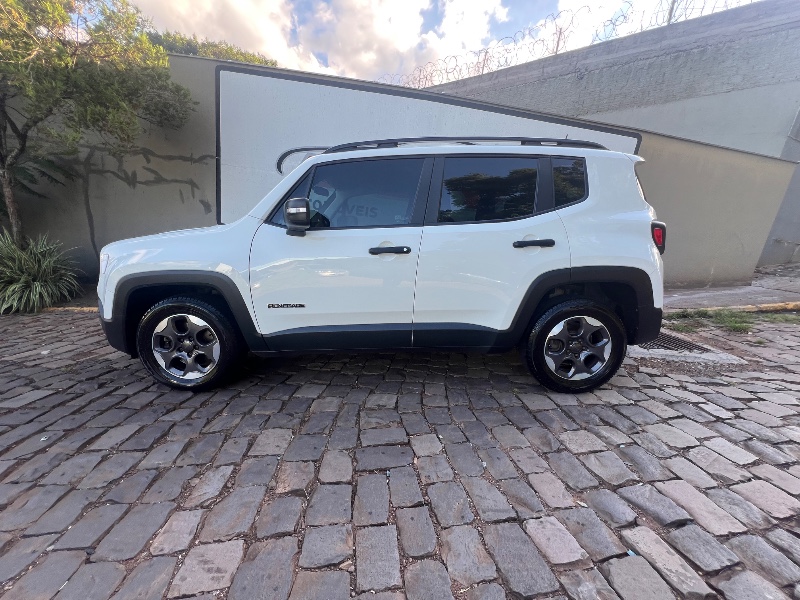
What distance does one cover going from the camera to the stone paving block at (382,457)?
76.9 inches

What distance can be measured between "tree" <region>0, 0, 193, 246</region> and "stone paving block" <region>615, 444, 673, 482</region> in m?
6.79

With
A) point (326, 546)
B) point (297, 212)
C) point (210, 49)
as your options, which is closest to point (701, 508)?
point (326, 546)

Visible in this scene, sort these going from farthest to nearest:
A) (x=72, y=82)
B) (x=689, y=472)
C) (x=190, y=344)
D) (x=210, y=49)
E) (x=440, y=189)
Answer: (x=210, y=49), (x=72, y=82), (x=190, y=344), (x=440, y=189), (x=689, y=472)

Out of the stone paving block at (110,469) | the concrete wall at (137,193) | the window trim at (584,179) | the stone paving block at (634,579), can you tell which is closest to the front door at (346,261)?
the window trim at (584,179)

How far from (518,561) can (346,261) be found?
1.95 metres

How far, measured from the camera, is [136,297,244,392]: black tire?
2689 mm

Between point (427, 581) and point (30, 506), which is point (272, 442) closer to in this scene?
point (30, 506)

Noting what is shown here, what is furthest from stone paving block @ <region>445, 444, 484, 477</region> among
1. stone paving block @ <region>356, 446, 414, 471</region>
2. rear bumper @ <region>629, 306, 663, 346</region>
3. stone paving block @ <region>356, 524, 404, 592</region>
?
rear bumper @ <region>629, 306, 663, 346</region>

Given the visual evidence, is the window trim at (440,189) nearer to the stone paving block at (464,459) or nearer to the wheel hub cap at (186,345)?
the stone paving block at (464,459)

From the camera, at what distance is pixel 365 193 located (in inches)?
106

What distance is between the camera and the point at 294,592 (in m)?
1.29

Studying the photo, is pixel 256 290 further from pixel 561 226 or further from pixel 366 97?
pixel 366 97

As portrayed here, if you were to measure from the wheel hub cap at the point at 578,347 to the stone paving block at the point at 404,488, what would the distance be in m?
1.45

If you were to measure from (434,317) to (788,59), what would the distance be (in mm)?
10573
